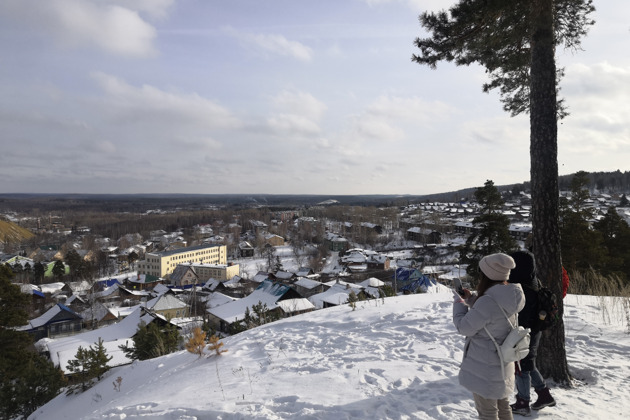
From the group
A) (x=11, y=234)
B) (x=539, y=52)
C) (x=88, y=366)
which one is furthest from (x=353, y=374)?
(x=11, y=234)

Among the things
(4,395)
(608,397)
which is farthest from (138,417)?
(4,395)

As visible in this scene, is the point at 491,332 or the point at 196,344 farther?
the point at 196,344

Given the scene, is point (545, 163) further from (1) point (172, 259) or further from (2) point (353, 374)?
(1) point (172, 259)

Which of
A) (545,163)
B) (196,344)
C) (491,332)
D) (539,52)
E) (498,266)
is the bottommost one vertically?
(196,344)

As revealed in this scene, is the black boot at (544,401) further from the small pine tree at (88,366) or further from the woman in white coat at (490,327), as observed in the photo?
the small pine tree at (88,366)

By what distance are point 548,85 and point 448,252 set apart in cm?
5000

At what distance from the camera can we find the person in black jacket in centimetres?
271

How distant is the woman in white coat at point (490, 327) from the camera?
6.81ft

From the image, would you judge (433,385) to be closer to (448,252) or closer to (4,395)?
(4,395)

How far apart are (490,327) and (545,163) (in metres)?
2.63

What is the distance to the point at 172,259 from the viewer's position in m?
48.3

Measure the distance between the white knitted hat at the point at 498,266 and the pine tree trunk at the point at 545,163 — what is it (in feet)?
7.05

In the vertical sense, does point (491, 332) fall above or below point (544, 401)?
above

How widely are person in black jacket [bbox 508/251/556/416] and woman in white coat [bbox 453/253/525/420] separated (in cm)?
68
